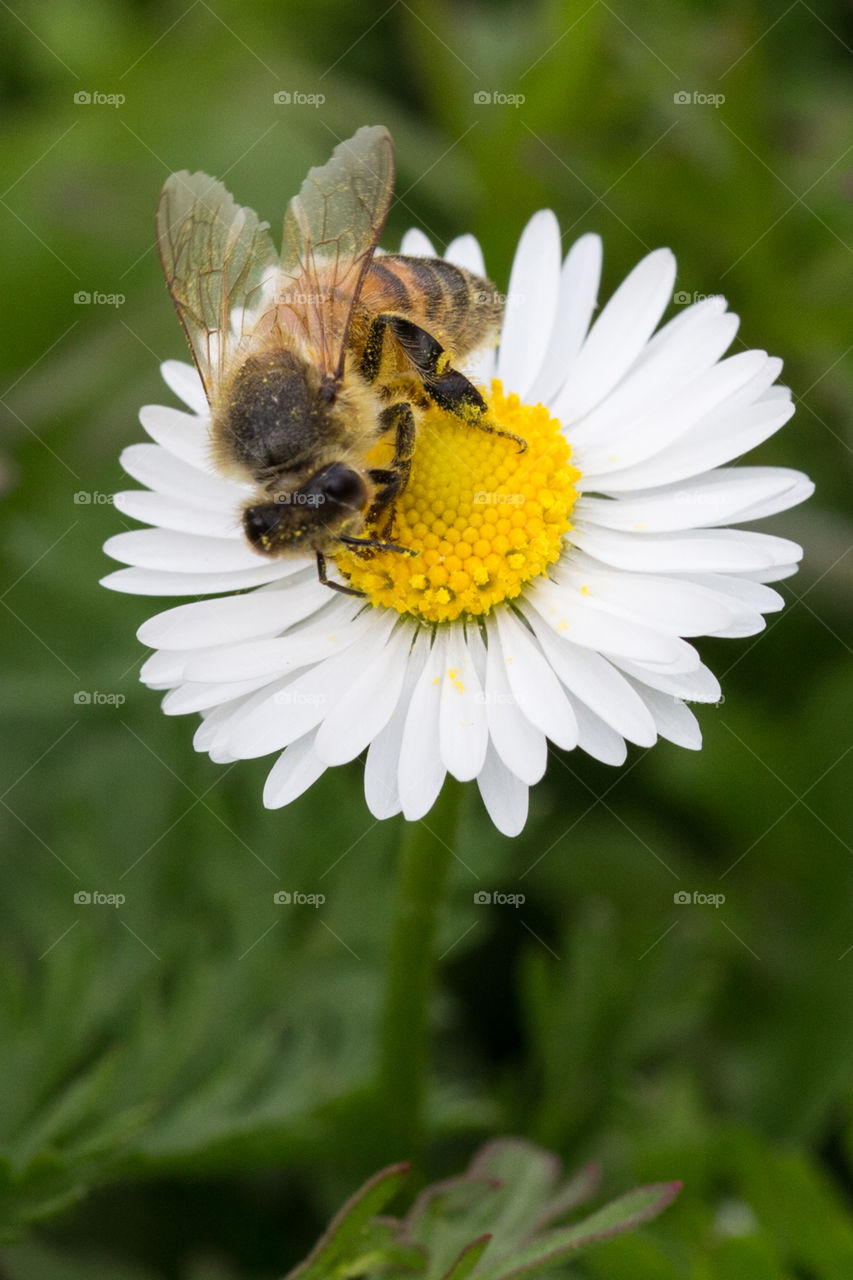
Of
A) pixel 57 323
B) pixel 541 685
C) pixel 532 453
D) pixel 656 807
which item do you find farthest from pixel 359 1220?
pixel 57 323

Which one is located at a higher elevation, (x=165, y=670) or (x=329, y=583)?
(x=329, y=583)

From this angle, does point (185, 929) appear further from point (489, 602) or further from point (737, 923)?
point (737, 923)
